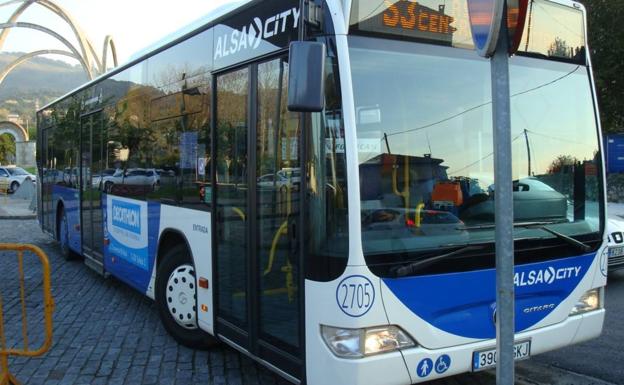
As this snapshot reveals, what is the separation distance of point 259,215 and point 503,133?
1.99 meters

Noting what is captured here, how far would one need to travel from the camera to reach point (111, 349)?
5.24 meters

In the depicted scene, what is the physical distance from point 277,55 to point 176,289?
2.51 metres

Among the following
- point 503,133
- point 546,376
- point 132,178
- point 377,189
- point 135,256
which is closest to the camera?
point 503,133

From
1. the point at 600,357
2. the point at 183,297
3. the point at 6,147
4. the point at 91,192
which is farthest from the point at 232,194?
the point at 6,147

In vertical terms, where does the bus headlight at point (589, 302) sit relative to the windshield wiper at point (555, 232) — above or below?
below

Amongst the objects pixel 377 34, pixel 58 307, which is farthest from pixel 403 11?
pixel 58 307

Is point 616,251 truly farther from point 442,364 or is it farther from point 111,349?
point 111,349

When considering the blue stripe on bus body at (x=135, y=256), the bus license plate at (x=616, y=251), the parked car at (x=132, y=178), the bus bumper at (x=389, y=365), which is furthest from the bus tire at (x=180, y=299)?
the bus license plate at (x=616, y=251)

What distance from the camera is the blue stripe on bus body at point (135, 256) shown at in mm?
5785

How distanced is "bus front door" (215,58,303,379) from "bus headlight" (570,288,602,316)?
2.05m

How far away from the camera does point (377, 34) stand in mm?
3318

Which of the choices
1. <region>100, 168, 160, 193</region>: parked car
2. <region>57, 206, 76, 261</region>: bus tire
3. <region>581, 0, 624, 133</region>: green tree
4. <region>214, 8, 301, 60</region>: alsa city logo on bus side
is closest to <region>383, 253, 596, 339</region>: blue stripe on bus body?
<region>214, 8, 301, 60</region>: alsa city logo on bus side

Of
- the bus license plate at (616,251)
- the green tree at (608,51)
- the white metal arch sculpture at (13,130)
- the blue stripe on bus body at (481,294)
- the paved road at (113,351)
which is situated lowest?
the paved road at (113,351)

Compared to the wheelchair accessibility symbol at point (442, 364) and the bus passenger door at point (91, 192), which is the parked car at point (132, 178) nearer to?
the bus passenger door at point (91, 192)
